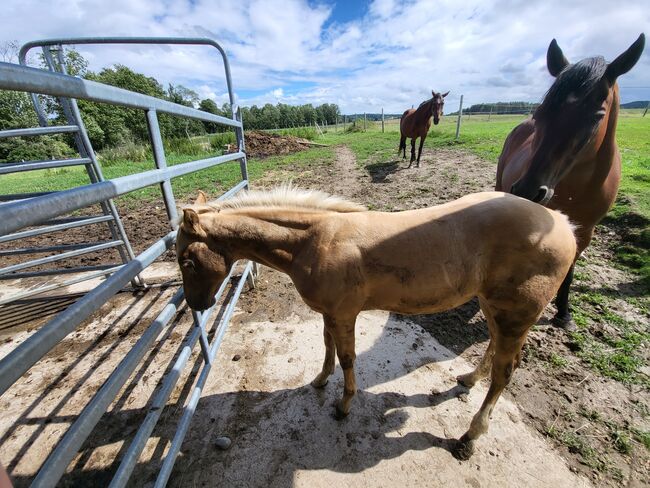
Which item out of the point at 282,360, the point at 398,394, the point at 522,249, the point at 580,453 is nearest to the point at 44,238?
the point at 282,360

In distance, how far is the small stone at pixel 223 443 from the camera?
7.39ft

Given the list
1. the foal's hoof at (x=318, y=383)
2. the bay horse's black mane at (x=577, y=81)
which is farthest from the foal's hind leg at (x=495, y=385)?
the bay horse's black mane at (x=577, y=81)

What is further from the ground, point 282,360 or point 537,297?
point 537,297

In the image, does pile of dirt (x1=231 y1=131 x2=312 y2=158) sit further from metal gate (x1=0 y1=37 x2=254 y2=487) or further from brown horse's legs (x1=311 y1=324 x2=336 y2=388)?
brown horse's legs (x1=311 y1=324 x2=336 y2=388)

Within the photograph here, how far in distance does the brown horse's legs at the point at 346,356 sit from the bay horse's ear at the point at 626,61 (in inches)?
121

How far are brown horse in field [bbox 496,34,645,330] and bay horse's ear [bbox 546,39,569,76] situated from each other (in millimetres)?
696

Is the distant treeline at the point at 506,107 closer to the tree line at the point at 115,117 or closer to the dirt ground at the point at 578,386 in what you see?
the tree line at the point at 115,117

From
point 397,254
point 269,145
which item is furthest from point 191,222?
point 269,145

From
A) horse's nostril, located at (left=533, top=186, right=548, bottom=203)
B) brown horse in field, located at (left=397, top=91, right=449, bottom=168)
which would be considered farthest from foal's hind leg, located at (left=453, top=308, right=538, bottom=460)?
brown horse in field, located at (left=397, top=91, right=449, bottom=168)

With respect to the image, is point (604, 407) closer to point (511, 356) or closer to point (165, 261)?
point (511, 356)

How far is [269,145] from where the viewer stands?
20016mm

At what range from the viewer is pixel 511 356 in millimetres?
2188

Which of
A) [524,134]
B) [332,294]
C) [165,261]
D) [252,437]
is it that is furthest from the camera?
[165,261]

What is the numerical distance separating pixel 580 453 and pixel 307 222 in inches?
105
